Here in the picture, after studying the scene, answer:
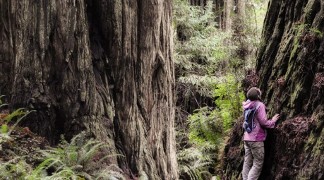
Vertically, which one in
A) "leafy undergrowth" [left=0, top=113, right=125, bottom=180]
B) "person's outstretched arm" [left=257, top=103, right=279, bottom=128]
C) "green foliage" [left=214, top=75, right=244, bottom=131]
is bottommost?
"green foliage" [left=214, top=75, right=244, bottom=131]

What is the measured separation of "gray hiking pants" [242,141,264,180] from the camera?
712 centimetres

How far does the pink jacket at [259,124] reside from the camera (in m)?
6.97

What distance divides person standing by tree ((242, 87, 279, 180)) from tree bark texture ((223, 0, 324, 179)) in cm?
22

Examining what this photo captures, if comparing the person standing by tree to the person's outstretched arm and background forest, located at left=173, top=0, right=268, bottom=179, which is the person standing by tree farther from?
background forest, located at left=173, top=0, right=268, bottom=179

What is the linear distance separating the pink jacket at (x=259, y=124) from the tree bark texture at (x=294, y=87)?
227 millimetres

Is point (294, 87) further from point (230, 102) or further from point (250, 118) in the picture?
point (230, 102)

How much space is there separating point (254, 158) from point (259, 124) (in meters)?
0.67

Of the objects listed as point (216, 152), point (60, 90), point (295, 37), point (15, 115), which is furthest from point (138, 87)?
point (216, 152)

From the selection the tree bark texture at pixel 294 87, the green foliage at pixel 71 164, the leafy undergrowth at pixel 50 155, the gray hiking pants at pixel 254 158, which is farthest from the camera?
the gray hiking pants at pixel 254 158

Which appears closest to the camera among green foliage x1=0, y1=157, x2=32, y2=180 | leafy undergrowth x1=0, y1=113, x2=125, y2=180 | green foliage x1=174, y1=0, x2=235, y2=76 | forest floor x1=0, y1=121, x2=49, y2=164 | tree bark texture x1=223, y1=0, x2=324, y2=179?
green foliage x1=0, y1=157, x2=32, y2=180

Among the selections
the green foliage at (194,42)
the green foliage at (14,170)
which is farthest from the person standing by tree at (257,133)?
the green foliage at (194,42)

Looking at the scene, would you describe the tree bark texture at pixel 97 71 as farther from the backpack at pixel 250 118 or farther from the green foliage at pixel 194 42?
the green foliage at pixel 194 42

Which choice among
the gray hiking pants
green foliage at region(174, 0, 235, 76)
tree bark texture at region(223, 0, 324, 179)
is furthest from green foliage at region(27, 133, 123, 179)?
green foliage at region(174, 0, 235, 76)

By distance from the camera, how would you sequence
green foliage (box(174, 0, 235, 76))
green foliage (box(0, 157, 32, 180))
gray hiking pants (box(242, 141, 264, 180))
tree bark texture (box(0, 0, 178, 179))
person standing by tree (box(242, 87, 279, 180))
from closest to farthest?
green foliage (box(0, 157, 32, 180))
tree bark texture (box(0, 0, 178, 179))
person standing by tree (box(242, 87, 279, 180))
gray hiking pants (box(242, 141, 264, 180))
green foliage (box(174, 0, 235, 76))
